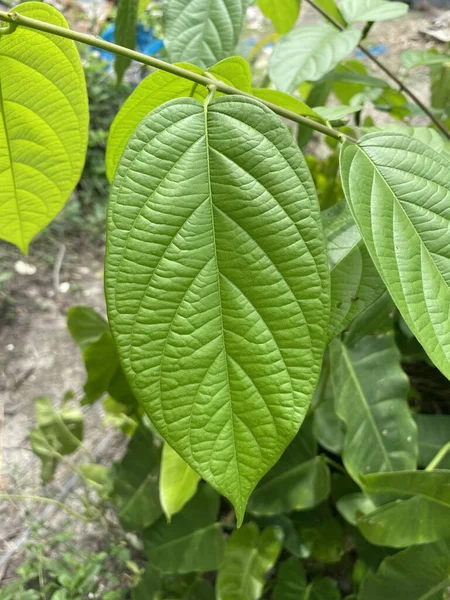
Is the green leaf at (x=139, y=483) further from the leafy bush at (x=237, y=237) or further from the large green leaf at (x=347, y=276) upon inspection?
the large green leaf at (x=347, y=276)

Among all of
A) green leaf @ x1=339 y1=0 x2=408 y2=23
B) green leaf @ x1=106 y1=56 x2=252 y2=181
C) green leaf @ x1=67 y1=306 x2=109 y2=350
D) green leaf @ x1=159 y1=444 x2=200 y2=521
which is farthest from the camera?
green leaf @ x1=67 y1=306 x2=109 y2=350

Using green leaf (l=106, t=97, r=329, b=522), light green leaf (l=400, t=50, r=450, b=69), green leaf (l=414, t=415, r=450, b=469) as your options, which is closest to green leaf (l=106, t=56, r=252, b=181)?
green leaf (l=106, t=97, r=329, b=522)

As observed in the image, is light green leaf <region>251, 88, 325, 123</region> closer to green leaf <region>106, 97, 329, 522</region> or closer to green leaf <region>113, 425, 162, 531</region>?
green leaf <region>106, 97, 329, 522</region>

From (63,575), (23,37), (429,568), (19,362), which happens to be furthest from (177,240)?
(19,362)

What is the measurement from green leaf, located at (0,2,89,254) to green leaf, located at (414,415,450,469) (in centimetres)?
70

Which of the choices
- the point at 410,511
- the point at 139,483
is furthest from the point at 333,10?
the point at 139,483

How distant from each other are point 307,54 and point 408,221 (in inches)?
15.1

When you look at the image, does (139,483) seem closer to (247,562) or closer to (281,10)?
(247,562)

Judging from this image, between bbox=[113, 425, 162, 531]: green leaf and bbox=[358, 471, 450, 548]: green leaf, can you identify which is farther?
bbox=[113, 425, 162, 531]: green leaf

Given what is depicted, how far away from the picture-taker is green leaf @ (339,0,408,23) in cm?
74

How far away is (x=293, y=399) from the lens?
13.3 inches

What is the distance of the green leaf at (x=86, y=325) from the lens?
100cm

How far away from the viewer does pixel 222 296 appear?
345 millimetres

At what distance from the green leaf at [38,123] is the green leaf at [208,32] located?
0.23m
